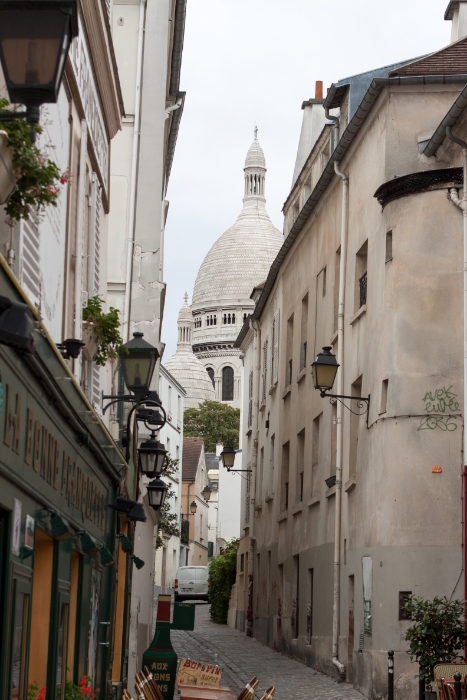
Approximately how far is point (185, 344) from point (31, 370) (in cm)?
14777

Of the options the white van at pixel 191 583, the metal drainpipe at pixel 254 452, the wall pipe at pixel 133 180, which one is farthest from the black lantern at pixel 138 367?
the white van at pixel 191 583

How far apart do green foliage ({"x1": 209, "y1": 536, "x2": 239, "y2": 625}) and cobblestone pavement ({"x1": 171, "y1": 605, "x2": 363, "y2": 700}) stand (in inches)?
197

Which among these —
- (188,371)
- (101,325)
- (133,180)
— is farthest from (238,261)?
(101,325)

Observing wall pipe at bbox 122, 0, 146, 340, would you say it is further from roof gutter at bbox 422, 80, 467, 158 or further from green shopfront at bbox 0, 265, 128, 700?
green shopfront at bbox 0, 265, 128, 700

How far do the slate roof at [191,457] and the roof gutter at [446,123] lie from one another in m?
71.3

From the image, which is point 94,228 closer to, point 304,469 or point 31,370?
point 31,370

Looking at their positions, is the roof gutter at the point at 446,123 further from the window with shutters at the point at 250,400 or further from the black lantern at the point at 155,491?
the window with shutters at the point at 250,400

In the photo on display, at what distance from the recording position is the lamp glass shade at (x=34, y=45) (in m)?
4.80

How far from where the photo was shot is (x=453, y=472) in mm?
16719

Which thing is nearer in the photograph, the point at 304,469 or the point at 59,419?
the point at 59,419

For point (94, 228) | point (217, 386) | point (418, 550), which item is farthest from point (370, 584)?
point (217, 386)

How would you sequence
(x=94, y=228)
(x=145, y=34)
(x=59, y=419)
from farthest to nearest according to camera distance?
(x=145, y=34) < (x=94, y=228) < (x=59, y=419)

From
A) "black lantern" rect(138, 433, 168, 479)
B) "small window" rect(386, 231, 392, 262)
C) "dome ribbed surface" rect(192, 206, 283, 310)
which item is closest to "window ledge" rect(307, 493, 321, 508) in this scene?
"small window" rect(386, 231, 392, 262)

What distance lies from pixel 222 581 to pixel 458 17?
22841mm
